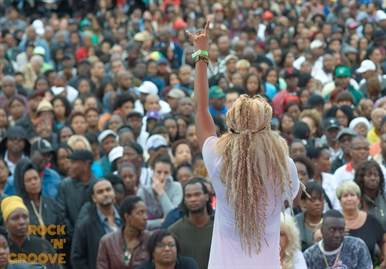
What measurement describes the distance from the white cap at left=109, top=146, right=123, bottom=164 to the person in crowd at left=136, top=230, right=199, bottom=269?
2.96m

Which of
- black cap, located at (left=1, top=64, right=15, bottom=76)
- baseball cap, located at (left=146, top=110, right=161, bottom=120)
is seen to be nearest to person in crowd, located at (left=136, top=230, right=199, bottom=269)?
baseball cap, located at (left=146, top=110, right=161, bottom=120)

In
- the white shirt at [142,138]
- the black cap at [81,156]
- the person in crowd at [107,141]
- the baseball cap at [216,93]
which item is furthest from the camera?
the baseball cap at [216,93]

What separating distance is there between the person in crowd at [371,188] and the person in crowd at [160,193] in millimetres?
1915

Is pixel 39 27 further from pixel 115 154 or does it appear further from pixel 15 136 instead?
pixel 115 154

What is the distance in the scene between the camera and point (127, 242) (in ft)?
25.3

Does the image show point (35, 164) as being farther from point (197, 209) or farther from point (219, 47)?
point (219, 47)

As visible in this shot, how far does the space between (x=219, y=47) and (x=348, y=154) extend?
7.06 meters

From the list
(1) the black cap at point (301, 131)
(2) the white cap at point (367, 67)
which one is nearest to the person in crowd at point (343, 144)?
(1) the black cap at point (301, 131)

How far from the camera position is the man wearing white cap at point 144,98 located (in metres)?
13.2

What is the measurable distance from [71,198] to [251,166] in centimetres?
505

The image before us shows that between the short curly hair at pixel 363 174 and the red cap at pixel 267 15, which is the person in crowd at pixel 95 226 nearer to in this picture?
the short curly hair at pixel 363 174

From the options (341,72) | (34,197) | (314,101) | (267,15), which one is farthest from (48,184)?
(267,15)

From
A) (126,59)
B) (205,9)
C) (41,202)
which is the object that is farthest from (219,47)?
(41,202)

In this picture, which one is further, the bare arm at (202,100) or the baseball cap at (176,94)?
the baseball cap at (176,94)
